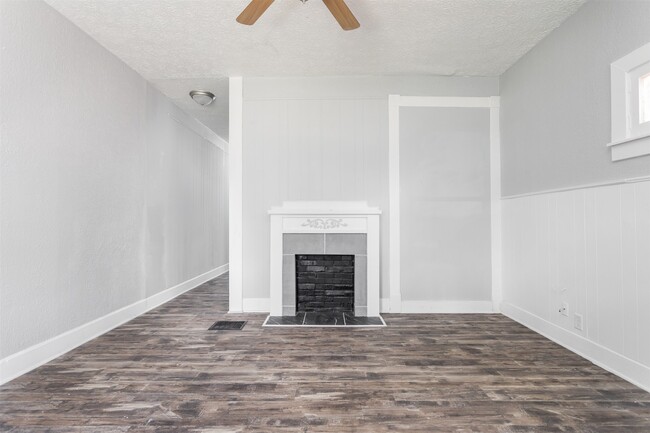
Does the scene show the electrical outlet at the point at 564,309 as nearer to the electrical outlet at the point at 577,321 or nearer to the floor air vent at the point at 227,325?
the electrical outlet at the point at 577,321

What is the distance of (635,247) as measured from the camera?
201cm

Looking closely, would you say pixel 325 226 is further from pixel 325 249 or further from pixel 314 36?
pixel 314 36

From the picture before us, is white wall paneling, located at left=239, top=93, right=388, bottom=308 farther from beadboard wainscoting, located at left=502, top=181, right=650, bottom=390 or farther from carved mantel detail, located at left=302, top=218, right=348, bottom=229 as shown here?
beadboard wainscoting, located at left=502, top=181, right=650, bottom=390

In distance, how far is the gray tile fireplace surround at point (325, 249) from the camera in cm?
348

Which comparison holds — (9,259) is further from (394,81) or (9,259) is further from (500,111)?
(500,111)

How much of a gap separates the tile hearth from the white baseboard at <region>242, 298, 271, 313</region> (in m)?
0.27

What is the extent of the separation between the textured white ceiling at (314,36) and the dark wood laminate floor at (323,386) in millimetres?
2545

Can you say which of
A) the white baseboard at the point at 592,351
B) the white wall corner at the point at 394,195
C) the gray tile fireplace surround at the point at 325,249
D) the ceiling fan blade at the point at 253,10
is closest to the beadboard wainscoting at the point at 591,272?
the white baseboard at the point at 592,351

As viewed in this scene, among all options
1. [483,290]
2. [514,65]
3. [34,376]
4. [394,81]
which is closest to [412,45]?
[394,81]

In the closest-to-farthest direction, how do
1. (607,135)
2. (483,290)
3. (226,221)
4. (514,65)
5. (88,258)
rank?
(607,135), (88,258), (514,65), (483,290), (226,221)

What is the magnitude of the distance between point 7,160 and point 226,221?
4454 millimetres

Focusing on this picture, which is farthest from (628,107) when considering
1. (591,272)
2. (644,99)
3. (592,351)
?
(592,351)

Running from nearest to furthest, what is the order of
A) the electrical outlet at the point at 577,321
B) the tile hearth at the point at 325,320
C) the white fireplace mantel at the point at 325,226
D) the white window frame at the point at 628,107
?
the white window frame at the point at 628,107 → the electrical outlet at the point at 577,321 → the tile hearth at the point at 325,320 → the white fireplace mantel at the point at 325,226

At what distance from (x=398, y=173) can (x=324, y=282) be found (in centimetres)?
142
